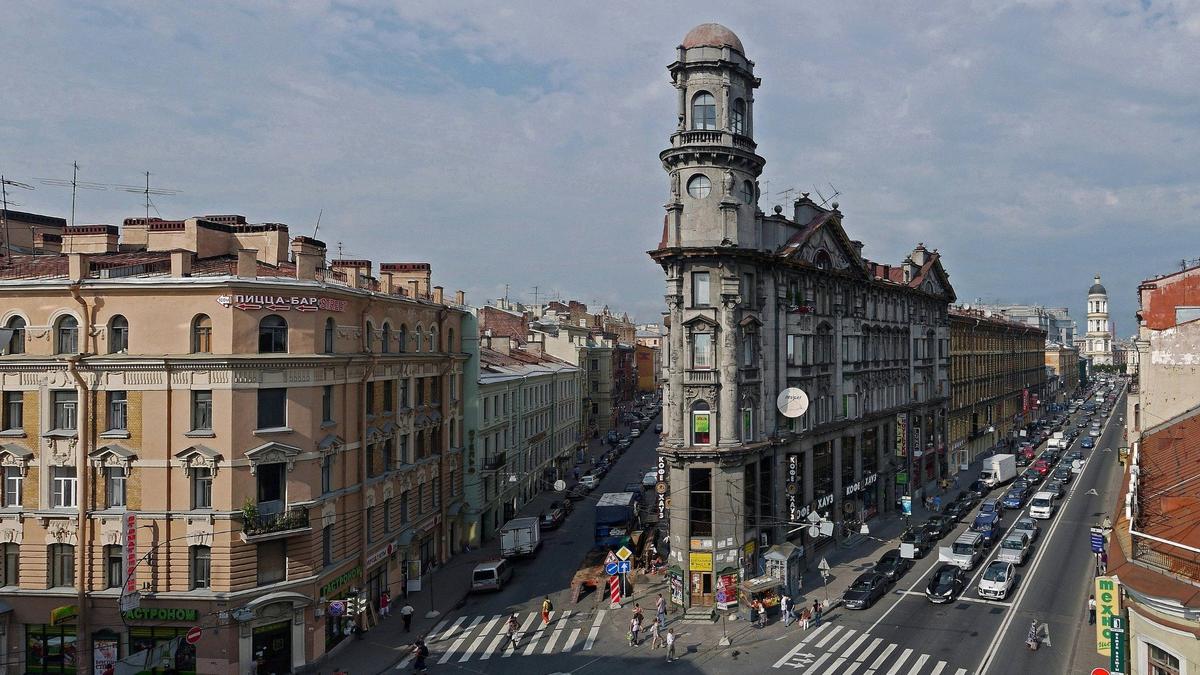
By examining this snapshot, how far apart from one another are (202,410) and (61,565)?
29.1ft

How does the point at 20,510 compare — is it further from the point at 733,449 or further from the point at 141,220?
the point at 733,449

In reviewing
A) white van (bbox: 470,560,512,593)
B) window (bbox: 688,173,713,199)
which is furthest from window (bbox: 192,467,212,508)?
window (bbox: 688,173,713,199)

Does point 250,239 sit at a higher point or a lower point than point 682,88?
lower

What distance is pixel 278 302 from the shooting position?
34.4 m

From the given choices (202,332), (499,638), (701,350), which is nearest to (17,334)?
(202,332)

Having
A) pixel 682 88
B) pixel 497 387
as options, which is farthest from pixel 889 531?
pixel 682 88

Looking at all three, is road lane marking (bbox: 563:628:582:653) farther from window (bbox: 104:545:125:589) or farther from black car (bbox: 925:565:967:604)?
window (bbox: 104:545:125:589)

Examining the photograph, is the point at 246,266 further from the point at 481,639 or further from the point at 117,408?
the point at 481,639

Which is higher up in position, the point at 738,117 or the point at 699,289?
the point at 738,117

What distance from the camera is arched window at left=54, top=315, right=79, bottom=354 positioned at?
111ft

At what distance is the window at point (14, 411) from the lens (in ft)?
112

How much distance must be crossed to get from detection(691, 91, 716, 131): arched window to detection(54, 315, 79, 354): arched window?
32.3m

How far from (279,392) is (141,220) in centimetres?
2014

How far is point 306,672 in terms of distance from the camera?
34625mm
